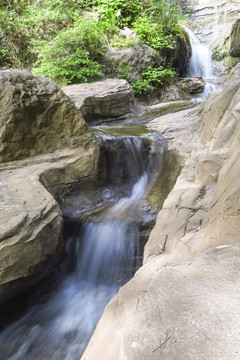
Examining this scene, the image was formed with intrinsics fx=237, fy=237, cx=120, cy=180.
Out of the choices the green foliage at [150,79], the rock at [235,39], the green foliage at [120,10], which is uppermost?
the green foliage at [120,10]

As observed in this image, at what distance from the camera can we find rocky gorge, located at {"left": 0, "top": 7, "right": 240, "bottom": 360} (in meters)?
1.25

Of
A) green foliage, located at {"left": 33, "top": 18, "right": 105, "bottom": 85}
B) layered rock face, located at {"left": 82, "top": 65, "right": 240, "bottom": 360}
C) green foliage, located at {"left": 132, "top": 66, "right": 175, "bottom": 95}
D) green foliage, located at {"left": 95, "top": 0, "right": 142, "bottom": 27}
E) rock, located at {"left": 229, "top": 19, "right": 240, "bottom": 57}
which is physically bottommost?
layered rock face, located at {"left": 82, "top": 65, "right": 240, "bottom": 360}

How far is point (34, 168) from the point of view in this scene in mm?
4543

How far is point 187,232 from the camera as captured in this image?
8.16ft

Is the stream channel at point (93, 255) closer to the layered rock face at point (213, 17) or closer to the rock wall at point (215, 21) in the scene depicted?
the rock wall at point (215, 21)

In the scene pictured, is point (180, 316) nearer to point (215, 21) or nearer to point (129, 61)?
point (129, 61)

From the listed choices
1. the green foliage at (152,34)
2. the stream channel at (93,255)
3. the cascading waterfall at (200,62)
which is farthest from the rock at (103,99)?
the cascading waterfall at (200,62)

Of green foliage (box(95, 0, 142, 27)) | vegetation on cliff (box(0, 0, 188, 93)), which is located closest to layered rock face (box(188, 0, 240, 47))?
vegetation on cliff (box(0, 0, 188, 93))

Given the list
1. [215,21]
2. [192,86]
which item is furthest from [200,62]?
[215,21]

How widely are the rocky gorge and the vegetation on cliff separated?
2.07 meters

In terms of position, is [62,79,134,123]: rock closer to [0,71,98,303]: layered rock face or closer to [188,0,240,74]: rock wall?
[0,71,98,303]: layered rock face

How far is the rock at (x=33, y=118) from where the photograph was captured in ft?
14.5

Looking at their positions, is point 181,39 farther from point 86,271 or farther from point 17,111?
point 86,271

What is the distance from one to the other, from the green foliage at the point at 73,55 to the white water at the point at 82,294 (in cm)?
581
